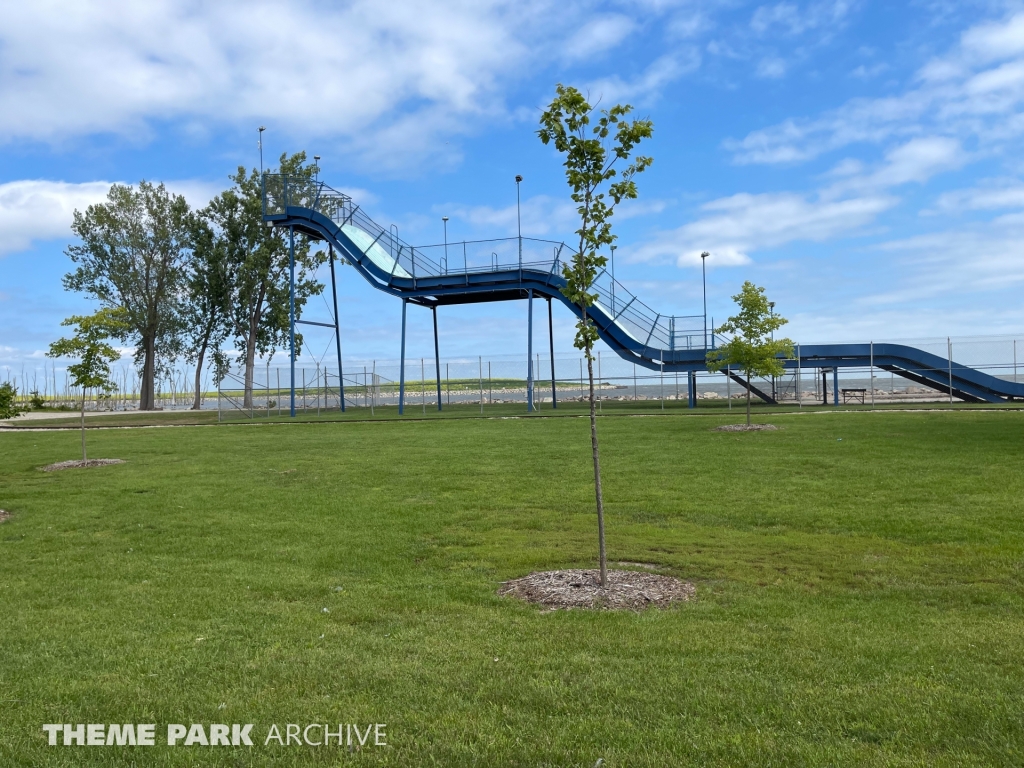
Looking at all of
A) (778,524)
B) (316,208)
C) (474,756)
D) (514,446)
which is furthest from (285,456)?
(316,208)

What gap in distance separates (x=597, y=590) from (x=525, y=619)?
94cm

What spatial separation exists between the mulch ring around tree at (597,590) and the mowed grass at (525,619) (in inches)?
9.4

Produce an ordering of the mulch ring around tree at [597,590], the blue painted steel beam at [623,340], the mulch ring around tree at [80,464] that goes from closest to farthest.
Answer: the mulch ring around tree at [597,590], the mulch ring around tree at [80,464], the blue painted steel beam at [623,340]

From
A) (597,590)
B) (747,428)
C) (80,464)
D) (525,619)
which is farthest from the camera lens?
(747,428)

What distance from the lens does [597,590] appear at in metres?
6.90

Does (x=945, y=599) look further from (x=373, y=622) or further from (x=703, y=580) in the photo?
(x=373, y=622)

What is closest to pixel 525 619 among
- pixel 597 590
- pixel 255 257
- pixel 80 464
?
pixel 597 590

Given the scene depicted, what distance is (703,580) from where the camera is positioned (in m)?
7.38

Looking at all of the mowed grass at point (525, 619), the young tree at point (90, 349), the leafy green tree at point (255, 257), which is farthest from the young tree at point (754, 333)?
the leafy green tree at point (255, 257)

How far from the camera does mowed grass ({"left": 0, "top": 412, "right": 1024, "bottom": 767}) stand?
4.09 m

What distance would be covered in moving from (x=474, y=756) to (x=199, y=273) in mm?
57964

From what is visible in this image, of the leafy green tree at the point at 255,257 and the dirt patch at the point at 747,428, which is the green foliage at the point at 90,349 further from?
the leafy green tree at the point at 255,257

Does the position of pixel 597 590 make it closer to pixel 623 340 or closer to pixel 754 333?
pixel 754 333

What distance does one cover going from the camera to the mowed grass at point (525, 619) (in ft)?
13.4
